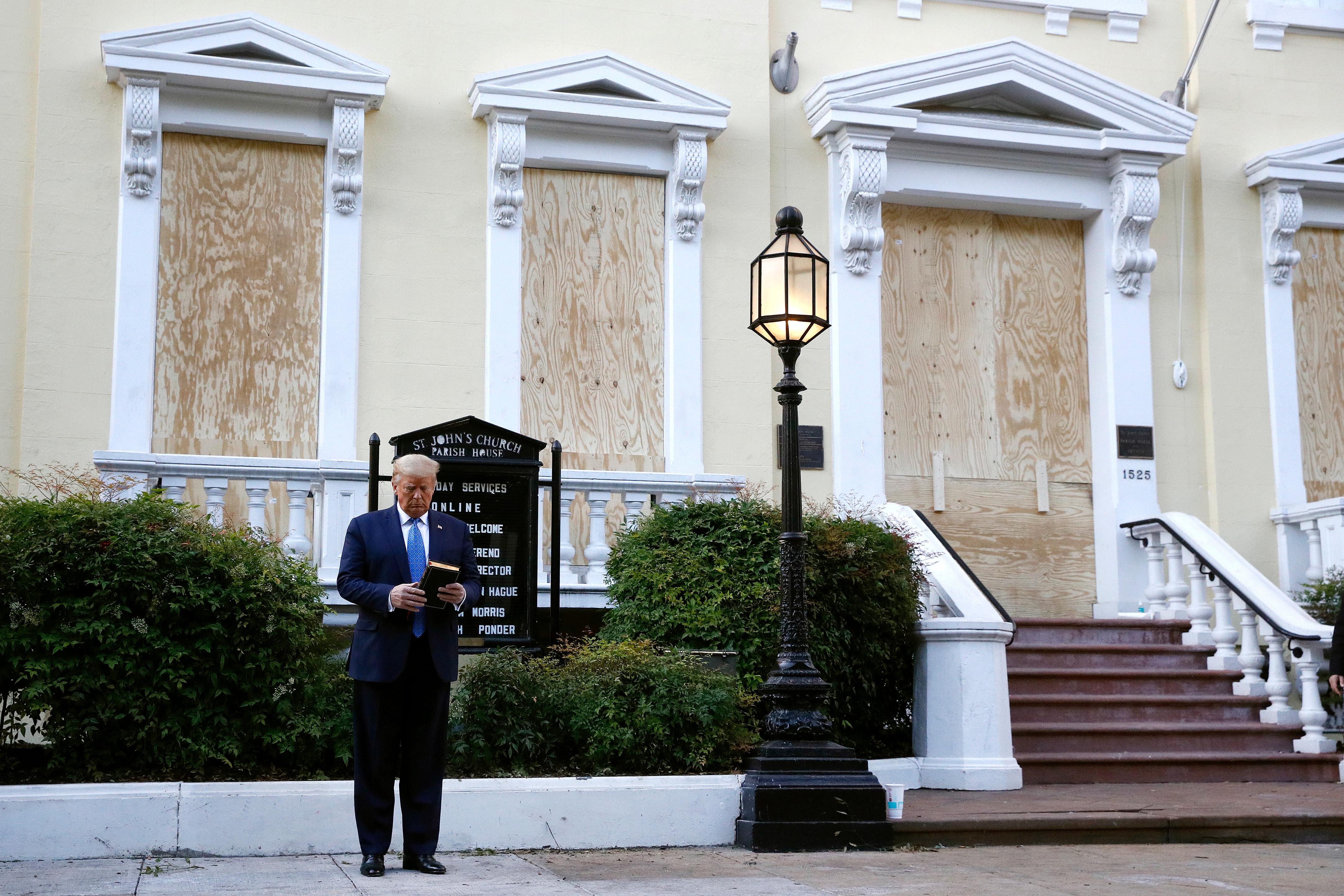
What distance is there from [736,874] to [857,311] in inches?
262

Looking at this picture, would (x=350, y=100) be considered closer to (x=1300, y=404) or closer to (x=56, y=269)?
(x=56, y=269)

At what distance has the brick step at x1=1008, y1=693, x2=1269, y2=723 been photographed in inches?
416

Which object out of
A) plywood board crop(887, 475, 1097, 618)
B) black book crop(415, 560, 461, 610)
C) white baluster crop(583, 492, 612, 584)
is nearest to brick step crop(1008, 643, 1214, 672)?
plywood board crop(887, 475, 1097, 618)

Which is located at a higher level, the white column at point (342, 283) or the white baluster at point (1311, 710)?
the white column at point (342, 283)

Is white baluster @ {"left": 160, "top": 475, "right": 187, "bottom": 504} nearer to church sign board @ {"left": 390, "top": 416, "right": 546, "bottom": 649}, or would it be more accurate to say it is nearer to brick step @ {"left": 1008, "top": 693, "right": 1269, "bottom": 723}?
church sign board @ {"left": 390, "top": 416, "right": 546, "bottom": 649}

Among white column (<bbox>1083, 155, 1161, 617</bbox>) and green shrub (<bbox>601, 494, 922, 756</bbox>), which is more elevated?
white column (<bbox>1083, 155, 1161, 617</bbox>)

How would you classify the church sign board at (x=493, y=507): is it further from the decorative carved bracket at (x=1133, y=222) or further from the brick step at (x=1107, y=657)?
the decorative carved bracket at (x=1133, y=222)

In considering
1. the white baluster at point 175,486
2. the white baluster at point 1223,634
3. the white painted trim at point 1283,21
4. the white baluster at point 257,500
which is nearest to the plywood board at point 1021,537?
the white baluster at point 1223,634

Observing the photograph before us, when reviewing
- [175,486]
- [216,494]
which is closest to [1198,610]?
[216,494]

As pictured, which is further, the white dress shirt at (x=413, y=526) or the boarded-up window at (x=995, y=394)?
the boarded-up window at (x=995, y=394)

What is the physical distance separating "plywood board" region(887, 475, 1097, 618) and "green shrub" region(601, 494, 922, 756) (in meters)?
2.80

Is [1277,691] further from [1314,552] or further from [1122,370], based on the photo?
[1122,370]

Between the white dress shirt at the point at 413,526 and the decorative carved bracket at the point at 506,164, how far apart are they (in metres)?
5.36

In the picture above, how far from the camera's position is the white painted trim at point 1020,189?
12375mm
